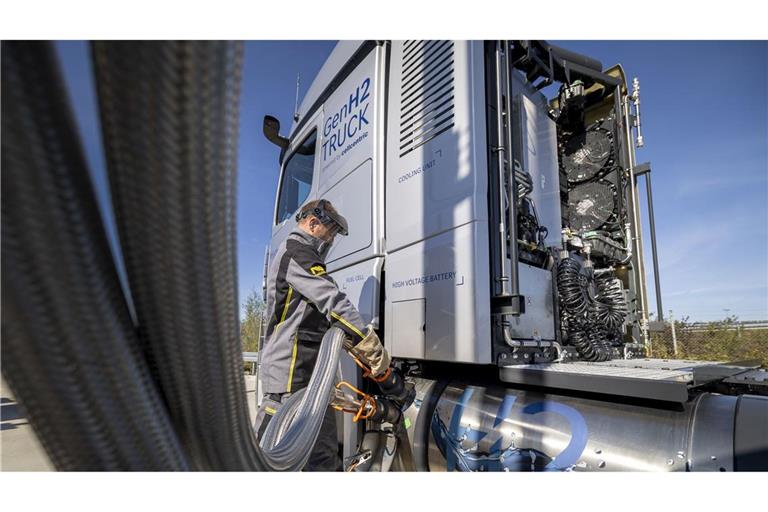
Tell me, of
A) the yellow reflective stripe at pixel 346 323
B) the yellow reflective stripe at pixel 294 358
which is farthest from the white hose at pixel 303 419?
the yellow reflective stripe at pixel 294 358

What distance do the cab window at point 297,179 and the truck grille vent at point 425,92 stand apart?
1.56 m

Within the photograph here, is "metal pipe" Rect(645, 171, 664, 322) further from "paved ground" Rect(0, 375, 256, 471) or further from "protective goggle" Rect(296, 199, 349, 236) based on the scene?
"paved ground" Rect(0, 375, 256, 471)

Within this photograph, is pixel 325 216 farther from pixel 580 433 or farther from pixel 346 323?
pixel 580 433

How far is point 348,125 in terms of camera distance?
3271 millimetres

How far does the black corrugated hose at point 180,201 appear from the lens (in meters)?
0.61

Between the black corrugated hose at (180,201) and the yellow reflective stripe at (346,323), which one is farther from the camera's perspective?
the yellow reflective stripe at (346,323)

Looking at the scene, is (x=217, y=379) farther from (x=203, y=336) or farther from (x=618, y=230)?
(x=618, y=230)

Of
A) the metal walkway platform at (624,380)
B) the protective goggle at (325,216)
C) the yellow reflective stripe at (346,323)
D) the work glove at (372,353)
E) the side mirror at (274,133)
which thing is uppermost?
the side mirror at (274,133)

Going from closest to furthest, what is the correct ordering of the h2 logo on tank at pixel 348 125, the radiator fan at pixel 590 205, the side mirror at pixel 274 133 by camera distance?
the h2 logo on tank at pixel 348 125 → the radiator fan at pixel 590 205 → the side mirror at pixel 274 133

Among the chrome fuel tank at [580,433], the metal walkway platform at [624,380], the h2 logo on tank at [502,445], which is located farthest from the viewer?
the h2 logo on tank at [502,445]

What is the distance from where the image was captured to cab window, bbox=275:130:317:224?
13.5 feet

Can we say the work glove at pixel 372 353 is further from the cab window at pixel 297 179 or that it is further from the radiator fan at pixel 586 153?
the radiator fan at pixel 586 153

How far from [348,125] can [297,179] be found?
4.48 ft

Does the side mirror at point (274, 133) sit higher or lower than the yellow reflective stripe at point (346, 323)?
higher
